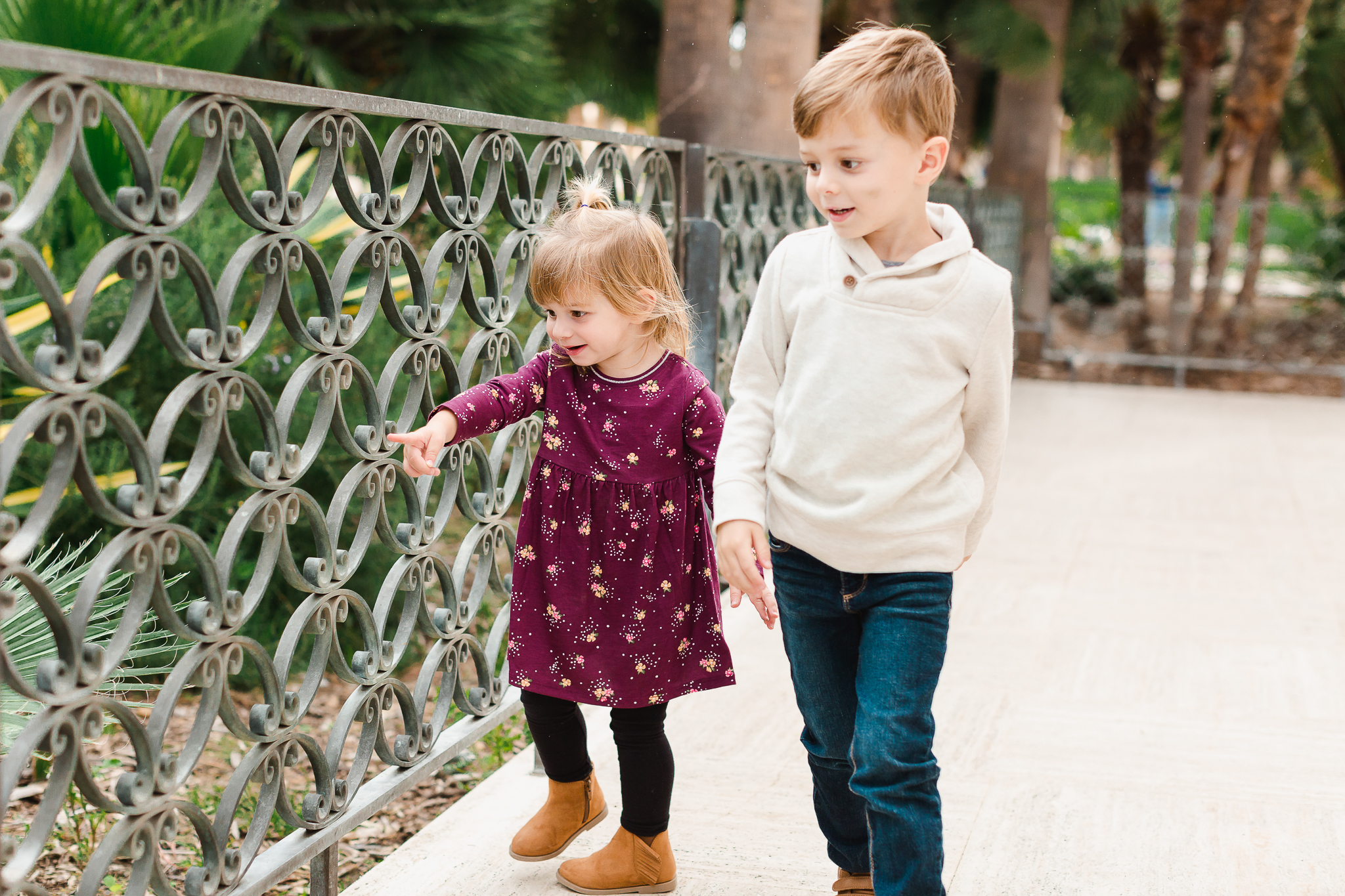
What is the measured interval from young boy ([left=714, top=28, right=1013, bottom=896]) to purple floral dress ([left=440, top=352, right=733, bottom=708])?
7.2 inches

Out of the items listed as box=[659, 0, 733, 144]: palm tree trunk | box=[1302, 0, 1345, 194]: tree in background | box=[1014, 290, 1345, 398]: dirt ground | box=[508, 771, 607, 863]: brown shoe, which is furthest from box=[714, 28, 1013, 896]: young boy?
box=[1302, 0, 1345, 194]: tree in background

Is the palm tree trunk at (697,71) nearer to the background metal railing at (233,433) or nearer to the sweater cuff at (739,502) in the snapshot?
the background metal railing at (233,433)

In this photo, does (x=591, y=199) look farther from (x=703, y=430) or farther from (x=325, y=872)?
(x=325, y=872)

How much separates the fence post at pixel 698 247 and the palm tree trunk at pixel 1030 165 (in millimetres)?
7558

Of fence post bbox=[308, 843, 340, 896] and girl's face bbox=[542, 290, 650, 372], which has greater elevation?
girl's face bbox=[542, 290, 650, 372]

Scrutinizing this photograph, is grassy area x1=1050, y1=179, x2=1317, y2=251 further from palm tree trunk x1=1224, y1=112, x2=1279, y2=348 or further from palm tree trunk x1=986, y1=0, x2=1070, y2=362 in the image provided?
palm tree trunk x1=986, y1=0, x2=1070, y2=362

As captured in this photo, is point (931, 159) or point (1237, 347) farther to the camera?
point (1237, 347)

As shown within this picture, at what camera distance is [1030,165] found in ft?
35.7

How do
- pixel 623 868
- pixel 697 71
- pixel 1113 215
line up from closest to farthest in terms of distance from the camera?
pixel 623 868, pixel 697 71, pixel 1113 215

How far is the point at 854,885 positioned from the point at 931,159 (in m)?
1.20

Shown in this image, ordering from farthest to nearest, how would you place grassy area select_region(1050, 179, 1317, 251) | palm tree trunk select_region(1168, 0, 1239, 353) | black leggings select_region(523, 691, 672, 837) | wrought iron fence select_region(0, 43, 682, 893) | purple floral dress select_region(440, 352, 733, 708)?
grassy area select_region(1050, 179, 1317, 251) → palm tree trunk select_region(1168, 0, 1239, 353) → black leggings select_region(523, 691, 672, 837) → purple floral dress select_region(440, 352, 733, 708) → wrought iron fence select_region(0, 43, 682, 893)

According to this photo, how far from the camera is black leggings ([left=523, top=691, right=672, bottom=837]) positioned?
7.19 ft

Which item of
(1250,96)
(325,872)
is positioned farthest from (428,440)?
(1250,96)

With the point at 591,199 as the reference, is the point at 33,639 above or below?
below
